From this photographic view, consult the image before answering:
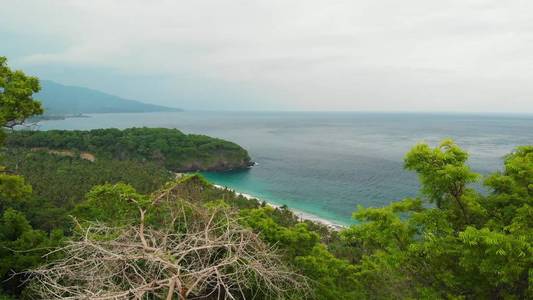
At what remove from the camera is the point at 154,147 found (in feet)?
215

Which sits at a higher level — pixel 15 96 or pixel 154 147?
pixel 15 96

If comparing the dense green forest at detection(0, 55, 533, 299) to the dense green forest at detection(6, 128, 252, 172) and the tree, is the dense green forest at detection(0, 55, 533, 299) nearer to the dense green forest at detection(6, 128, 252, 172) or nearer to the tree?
the tree

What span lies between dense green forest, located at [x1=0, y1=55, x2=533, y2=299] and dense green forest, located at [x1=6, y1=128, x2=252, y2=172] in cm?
5142

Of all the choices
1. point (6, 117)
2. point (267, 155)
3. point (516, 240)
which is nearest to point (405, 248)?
point (516, 240)

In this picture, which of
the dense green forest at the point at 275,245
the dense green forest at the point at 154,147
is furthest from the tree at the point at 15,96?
the dense green forest at the point at 154,147

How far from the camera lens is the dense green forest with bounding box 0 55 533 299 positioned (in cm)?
448

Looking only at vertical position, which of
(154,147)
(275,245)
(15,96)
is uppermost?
(15,96)

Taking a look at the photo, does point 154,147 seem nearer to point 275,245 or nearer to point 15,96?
point 15,96

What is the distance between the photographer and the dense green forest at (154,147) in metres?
61.1

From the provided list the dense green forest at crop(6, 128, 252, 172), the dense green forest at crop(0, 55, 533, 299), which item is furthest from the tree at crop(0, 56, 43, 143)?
the dense green forest at crop(6, 128, 252, 172)

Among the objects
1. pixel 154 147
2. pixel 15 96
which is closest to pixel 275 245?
pixel 15 96

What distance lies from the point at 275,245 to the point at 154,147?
60.1 metres

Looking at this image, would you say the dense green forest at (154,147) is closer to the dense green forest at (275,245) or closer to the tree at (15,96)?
the dense green forest at (275,245)

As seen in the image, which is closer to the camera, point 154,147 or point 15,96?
point 15,96
